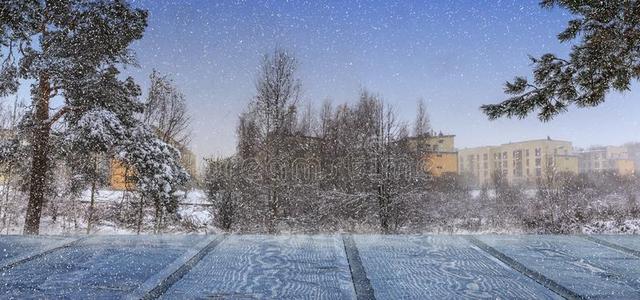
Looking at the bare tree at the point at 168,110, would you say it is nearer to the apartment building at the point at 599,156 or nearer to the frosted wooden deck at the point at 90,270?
the frosted wooden deck at the point at 90,270

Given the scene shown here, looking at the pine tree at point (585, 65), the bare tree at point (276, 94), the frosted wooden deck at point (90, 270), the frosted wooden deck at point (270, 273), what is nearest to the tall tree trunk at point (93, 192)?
the bare tree at point (276, 94)

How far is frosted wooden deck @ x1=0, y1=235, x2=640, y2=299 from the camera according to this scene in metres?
0.82

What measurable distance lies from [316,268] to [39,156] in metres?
11.0

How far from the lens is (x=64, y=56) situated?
29.5 feet

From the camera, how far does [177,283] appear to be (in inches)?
34.6

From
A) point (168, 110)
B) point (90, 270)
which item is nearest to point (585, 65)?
point (90, 270)

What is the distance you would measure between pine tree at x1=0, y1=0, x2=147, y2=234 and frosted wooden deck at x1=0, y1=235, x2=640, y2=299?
8.92 meters

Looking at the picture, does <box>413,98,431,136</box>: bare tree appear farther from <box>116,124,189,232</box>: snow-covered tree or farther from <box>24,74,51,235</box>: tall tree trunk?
<box>24,74,51,235</box>: tall tree trunk

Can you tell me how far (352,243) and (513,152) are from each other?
55.7 meters

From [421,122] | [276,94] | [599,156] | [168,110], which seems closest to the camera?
[168,110]

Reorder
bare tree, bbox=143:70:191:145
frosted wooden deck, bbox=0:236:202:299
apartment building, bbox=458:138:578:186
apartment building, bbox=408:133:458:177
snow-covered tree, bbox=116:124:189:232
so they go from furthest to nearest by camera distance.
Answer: apartment building, bbox=458:138:578:186
apartment building, bbox=408:133:458:177
bare tree, bbox=143:70:191:145
snow-covered tree, bbox=116:124:189:232
frosted wooden deck, bbox=0:236:202:299

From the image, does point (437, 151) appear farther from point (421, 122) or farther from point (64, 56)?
point (64, 56)

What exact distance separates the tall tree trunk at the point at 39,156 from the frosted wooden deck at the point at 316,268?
31.0 ft

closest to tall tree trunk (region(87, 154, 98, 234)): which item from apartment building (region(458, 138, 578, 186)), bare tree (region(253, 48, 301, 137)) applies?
bare tree (region(253, 48, 301, 137))
